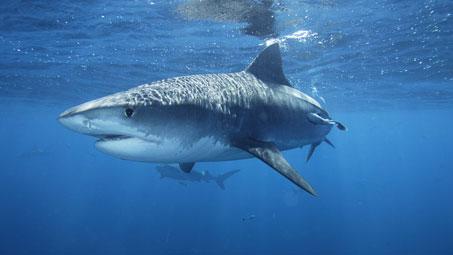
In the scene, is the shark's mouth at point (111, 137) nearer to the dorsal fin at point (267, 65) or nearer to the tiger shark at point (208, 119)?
the tiger shark at point (208, 119)

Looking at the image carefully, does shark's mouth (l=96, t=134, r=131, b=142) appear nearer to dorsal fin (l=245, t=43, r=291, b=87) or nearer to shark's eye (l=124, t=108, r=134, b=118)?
shark's eye (l=124, t=108, r=134, b=118)

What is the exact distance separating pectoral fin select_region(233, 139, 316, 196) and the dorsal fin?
1.91 metres

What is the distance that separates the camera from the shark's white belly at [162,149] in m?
3.66

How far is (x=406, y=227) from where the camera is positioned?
43188 mm

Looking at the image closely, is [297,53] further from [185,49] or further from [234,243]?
[234,243]

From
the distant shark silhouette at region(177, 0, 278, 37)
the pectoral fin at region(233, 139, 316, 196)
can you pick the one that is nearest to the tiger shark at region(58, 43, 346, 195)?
the pectoral fin at region(233, 139, 316, 196)

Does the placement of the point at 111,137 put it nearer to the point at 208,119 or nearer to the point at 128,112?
the point at 128,112

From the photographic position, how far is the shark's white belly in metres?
3.66

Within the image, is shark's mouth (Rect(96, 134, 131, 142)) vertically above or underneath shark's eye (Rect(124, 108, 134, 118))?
underneath

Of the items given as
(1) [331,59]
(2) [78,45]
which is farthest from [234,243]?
(2) [78,45]

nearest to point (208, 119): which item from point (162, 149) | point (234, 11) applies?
point (162, 149)

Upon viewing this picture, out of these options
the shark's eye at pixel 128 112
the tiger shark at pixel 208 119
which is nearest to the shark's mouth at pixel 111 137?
the tiger shark at pixel 208 119

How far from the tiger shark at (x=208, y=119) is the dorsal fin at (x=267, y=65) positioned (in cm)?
2

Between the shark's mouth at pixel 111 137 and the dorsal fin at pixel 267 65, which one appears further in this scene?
the dorsal fin at pixel 267 65
